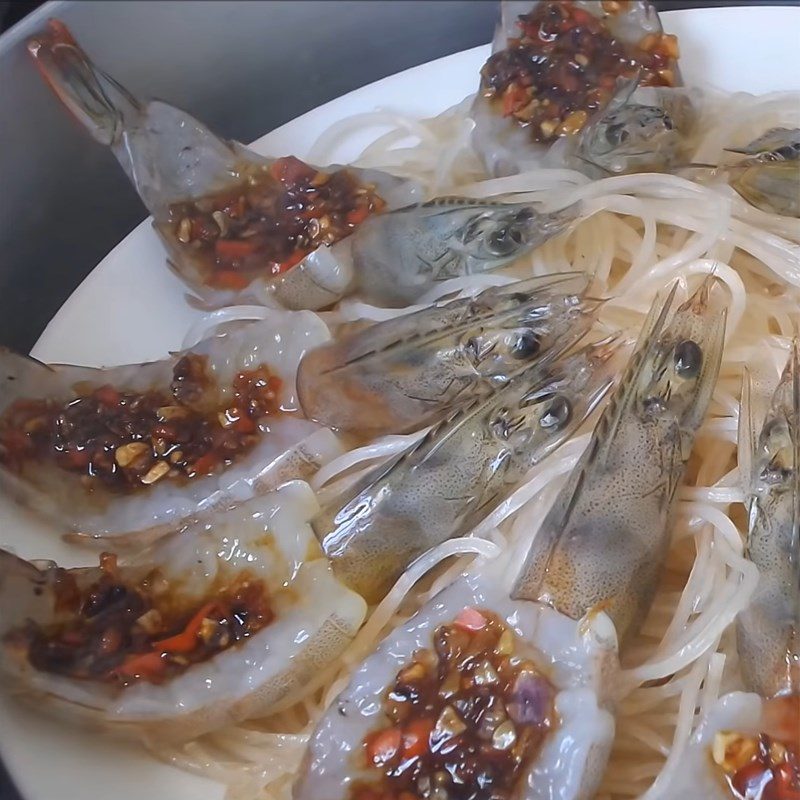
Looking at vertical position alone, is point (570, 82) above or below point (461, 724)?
above

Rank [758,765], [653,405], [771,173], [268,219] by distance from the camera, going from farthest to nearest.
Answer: [268,219]
[771,173]
[653,405]
[758,765]

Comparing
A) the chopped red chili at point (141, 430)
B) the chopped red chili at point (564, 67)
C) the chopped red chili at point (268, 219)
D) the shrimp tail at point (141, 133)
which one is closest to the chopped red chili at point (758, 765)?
the chopped red chili at point (141, 430)

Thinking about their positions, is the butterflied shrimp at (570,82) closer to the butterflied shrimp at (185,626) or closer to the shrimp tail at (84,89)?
the shrimp tail at (84,89)

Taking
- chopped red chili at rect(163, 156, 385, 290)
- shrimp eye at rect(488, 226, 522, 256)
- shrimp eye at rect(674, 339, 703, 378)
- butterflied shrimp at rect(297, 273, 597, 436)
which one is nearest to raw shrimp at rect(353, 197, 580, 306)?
shrimp eye at rect(488, 226, 522, 256)

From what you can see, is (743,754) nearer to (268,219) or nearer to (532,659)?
(532,659)

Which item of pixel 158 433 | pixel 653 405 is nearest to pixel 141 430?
pixel 158 433

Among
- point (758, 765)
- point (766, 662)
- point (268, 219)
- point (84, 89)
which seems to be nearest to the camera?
point (758, 765)
